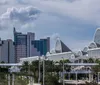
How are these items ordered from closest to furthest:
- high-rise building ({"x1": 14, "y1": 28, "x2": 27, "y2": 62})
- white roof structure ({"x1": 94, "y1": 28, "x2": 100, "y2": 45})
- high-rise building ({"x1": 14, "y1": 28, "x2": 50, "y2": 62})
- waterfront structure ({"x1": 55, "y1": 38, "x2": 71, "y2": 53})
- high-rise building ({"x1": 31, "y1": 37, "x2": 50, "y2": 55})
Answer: white roof structure ({"x1": 94, "y1": 28, "x2": 100, "y2": 45}), high-rise building ({"x1": 31, "y1": 37, "x2": 50, "y2": 55}), waterfront structure ({"x1": 55, "y1": 38, "x2": 71, "y2": 53}), high-rise building ({"x1": 14, "y1": 28, "x2": 50, "y2": 62}), high-rise building ({"x1": 14, "y1": 28, "x2": 27, "y2": 62})

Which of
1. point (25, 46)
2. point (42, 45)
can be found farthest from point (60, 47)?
point (25, 46)

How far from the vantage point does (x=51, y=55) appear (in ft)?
462

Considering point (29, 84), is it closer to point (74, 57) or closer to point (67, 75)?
point (67, 75)

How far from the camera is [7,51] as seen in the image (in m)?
146

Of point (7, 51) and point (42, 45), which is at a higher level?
point (42, 45)

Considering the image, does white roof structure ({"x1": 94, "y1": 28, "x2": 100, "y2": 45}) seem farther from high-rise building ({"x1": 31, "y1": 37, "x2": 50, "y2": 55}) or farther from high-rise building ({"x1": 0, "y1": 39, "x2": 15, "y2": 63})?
high-rise building ({"x1": 0, "y1": 39, "x2": 15, "y2": 63})

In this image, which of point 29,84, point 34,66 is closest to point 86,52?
point 34,66

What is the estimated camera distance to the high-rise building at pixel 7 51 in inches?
5681

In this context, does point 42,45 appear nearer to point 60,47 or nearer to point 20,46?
point 60,47

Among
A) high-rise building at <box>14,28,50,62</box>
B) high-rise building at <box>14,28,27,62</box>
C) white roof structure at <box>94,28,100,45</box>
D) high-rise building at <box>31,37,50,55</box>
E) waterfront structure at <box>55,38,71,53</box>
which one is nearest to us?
white roof structure at <box>94,28,100,45</box>

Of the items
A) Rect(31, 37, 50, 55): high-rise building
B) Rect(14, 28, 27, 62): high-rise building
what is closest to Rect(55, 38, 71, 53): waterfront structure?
Rect(31, 37, 50, 55): high-rise building

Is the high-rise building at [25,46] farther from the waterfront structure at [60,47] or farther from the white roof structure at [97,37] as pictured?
the white roof structure at [97,37]

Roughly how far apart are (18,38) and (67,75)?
270 ft

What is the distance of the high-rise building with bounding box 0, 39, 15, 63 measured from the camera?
144m
